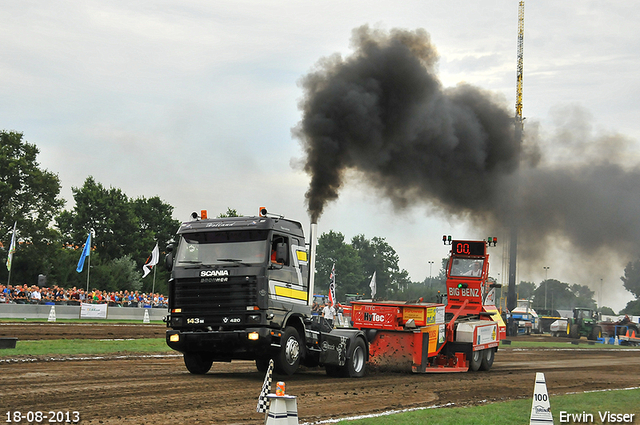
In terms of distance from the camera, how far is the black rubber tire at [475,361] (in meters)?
18.3

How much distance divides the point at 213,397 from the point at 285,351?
110 inches

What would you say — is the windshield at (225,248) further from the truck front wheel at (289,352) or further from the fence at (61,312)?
the fence at (61,312)

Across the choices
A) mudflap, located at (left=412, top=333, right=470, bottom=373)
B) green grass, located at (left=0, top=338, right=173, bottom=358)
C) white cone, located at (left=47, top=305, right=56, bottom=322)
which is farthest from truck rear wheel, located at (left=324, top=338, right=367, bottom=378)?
white cone, located at (left=47, top=305, right=56, bottom=322)

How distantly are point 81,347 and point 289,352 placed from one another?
911 cm

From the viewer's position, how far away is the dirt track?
9023mm

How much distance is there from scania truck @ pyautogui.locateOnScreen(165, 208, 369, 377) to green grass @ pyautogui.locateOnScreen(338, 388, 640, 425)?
3815mm

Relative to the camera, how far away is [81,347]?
19875 mm

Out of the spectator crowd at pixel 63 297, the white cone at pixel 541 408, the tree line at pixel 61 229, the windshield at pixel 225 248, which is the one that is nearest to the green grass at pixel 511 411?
the white cone at pixel 541 408

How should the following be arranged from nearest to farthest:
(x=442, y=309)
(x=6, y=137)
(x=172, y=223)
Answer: (x=442, y=309) → (x=6, y=137) → (x=172, y=223)

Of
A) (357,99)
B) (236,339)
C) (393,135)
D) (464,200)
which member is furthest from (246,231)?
(464,200)

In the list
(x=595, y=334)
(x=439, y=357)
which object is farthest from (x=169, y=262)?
(x=595, y=334)

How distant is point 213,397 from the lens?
1066 cm

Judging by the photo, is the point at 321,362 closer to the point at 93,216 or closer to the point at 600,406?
the point at 600,406

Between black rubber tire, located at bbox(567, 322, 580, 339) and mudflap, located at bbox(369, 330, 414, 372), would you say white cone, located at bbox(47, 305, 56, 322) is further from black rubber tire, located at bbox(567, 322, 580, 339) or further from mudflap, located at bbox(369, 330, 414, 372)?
black rubber tire, located at bbox(567, 322, 580, 339)
